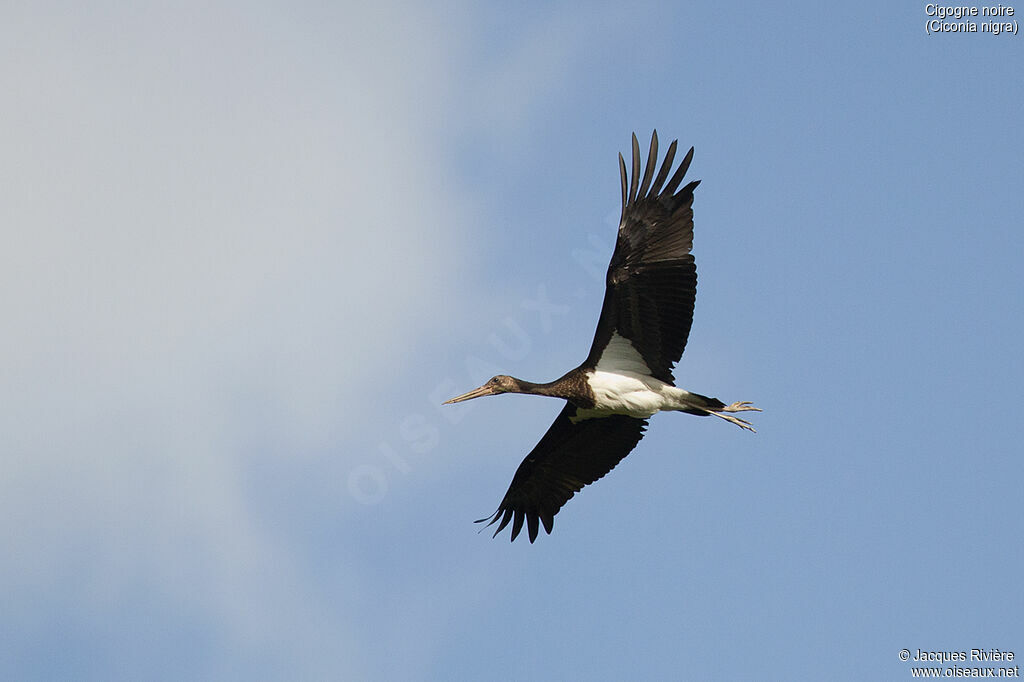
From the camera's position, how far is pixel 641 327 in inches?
784

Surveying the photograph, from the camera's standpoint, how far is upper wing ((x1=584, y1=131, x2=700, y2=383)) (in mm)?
19469

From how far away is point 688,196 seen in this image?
19516 millimetres

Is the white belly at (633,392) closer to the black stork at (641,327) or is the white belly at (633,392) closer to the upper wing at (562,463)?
the black stork at (641,327)

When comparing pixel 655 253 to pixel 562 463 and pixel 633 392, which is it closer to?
pixel 633 392

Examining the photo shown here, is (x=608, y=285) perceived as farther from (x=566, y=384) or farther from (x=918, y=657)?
(x=918, y=657)

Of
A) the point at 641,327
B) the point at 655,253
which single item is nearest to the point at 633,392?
the point at 641,327

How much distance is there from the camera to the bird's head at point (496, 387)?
21.5 metres

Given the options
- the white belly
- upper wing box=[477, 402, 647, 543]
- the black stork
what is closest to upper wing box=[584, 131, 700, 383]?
the black stork

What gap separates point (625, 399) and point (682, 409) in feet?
2.79

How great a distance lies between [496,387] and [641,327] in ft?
9.36

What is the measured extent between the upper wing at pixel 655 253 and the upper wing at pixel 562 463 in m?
2.23

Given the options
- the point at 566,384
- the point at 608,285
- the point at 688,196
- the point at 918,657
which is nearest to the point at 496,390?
the point at 566,384

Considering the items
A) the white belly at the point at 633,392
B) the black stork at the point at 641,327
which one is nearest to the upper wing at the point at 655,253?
the black stork at the point at 641,327

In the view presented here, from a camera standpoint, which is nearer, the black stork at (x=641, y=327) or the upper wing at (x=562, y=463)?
the black stork at (x=641, y=327)
